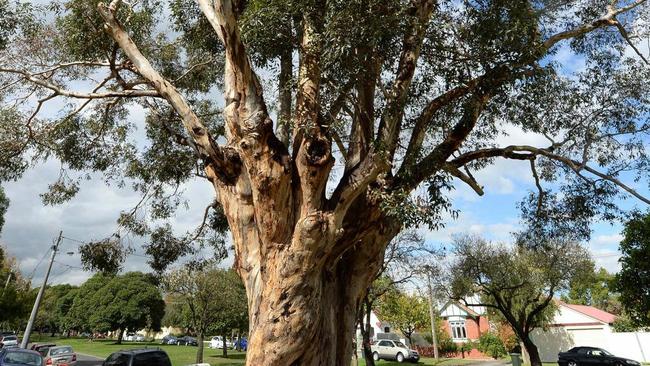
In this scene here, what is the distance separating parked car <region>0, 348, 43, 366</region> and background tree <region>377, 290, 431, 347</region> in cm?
2875

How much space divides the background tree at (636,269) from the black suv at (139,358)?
12.2m

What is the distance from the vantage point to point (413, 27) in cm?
736

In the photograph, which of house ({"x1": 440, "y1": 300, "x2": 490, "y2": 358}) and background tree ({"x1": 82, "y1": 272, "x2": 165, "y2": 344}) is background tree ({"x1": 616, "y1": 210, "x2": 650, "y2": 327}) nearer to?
house ({"x1": 440, "y1": 300, "x2": 490, "y2": 358})

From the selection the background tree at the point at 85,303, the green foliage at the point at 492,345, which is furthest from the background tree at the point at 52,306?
the green foliage at the point at 492,345

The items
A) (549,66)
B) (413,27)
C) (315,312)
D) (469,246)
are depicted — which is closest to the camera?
(315,312)

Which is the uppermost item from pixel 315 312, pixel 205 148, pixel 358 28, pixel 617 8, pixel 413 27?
pixel 617 8

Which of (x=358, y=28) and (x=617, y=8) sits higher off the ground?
(x=617, y=8)

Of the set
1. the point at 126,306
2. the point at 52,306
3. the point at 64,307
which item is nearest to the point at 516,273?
the point at 126,306

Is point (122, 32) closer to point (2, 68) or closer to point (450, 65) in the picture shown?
point (2, 68)

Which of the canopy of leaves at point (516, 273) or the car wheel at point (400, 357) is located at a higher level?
the canopy of leaves at point (516, 273)

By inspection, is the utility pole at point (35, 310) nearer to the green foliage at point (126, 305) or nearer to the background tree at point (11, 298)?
the background tree at point (11, 298)

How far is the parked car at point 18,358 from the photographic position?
15742 millimetres

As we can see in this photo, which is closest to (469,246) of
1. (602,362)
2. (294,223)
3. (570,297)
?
(602,362)

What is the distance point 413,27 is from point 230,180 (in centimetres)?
356
